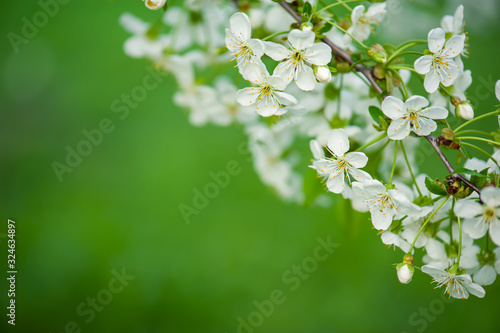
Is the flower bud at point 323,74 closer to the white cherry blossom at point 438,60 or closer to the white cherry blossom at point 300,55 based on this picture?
the white cherry blossom at point 300,55

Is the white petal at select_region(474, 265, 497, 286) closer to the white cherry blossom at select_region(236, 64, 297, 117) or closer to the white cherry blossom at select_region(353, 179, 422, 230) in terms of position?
the white cherry blossom at select_region(353, 179, 422, 230)

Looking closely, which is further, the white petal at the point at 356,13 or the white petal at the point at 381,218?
the white petal at the point at 356,13

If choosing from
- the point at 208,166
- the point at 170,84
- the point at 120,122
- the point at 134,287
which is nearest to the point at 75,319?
the point at 134,287

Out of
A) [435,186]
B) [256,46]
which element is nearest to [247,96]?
[256,46]

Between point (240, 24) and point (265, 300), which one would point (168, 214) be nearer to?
point (265, 300)

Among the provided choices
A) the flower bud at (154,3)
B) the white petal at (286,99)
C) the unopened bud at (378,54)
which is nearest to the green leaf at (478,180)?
the unopened bud at (378,54)

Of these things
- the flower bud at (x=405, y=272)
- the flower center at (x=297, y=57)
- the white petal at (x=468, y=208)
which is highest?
the flower center at (x=297, y=57)
